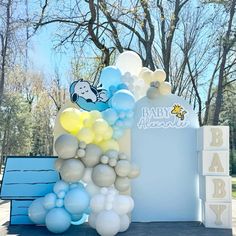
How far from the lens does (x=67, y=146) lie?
6.19 meters

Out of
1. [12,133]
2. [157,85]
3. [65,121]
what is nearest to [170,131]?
[157,85]

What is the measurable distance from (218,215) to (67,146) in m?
3.04

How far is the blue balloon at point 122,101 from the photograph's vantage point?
6.62 metres

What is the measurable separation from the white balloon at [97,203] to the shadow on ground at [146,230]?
0.45 metres

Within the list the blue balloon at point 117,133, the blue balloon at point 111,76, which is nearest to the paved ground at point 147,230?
the blue balloon at point 117,133

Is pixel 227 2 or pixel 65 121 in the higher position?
pixel 227 2

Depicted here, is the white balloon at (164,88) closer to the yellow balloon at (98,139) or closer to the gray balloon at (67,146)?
the yellow balloon at (98,139)

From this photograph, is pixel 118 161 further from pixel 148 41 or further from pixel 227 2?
pixel 227 2

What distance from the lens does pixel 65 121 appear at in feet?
21.0

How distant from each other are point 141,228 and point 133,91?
2.71 meters

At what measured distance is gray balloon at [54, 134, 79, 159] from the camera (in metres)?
6.20

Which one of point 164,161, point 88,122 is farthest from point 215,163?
point 88,122

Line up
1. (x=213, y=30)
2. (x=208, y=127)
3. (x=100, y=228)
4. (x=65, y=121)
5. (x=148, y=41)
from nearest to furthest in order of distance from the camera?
(x=100, y=228)
(x=65, y=121)
(x=208, y=127)
(x=148, y=41)
(x=213, y=30)

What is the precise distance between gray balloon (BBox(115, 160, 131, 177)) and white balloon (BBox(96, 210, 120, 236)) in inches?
28.1
